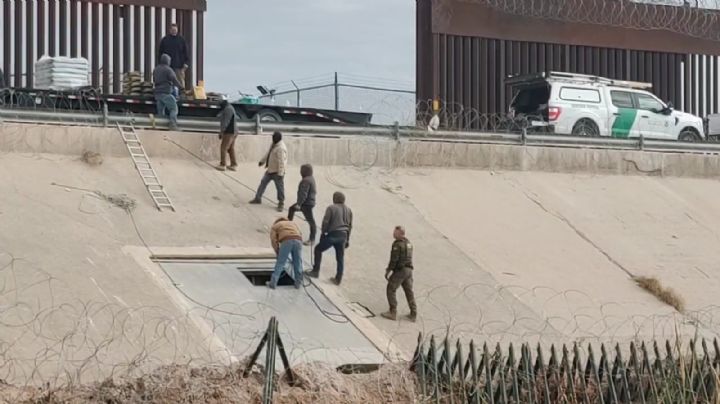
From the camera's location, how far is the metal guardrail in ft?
62.2

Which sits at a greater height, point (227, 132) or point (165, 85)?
point (165, 85)

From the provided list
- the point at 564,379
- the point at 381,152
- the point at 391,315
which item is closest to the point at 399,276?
the point at 391,315

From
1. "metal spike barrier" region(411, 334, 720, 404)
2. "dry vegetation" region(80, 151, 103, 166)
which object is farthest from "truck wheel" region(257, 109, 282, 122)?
"metal spike barrier" region(411, 334, 720, 404)

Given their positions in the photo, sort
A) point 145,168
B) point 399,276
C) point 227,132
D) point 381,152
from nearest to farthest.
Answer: point 399,276, point 145,168, point 227,132, point 381,152

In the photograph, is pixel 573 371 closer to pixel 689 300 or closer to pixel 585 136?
pixel 689 300

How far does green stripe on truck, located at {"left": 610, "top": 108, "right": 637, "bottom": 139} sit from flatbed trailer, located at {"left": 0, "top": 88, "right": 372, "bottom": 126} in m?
5.61

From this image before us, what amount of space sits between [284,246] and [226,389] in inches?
157

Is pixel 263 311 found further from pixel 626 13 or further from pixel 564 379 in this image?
pixel 626 13

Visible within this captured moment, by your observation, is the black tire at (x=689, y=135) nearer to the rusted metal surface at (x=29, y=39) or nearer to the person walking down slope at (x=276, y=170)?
the person walking down slope at (x=276, y=170)

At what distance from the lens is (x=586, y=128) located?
25.2 m

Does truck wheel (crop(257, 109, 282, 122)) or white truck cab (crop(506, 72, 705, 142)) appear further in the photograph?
white truck cab (crop(506, 72, 705, 142))

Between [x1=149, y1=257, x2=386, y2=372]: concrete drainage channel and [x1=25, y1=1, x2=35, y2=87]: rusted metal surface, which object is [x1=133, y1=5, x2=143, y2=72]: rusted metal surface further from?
[x1=149, y1=257, x2=386, y2=372]: concrete drainage channel

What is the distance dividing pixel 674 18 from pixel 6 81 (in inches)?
608

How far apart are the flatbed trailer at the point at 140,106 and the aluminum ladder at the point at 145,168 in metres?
0.88
